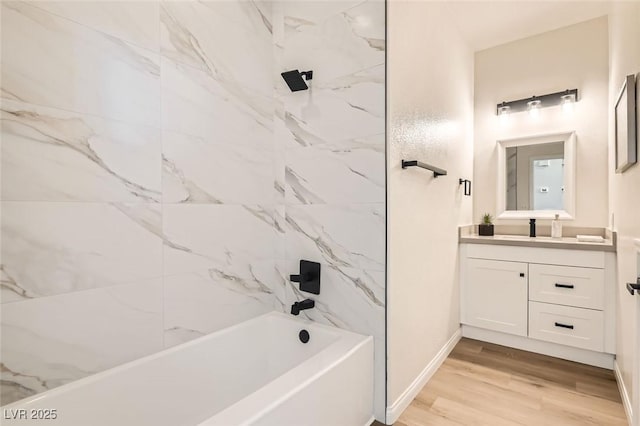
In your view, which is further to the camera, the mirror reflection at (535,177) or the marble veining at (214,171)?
the mirror reflection at (535,177)

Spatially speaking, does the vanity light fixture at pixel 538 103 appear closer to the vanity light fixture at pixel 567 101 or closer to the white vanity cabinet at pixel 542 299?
the vanity light fixture at pixel 567 101

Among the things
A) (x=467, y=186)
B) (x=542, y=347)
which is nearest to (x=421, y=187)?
(x=467, y=186)

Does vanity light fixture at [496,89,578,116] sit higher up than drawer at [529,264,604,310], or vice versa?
vanity light fixture at [496,89,578,116]

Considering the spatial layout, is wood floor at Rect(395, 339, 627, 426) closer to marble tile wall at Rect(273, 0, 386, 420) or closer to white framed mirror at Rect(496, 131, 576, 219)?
marble tile wall at Rect(273, 0, 386, 420)

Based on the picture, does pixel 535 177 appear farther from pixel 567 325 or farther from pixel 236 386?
pixel 236 386

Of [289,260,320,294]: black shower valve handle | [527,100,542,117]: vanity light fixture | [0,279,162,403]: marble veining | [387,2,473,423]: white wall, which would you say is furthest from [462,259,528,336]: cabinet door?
[0,279,162,403]: marble veining

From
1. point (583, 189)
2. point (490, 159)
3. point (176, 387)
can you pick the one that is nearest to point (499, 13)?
point (490, 159)

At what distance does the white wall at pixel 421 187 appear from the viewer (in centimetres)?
168

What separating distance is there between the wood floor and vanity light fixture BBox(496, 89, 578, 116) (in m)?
2.08

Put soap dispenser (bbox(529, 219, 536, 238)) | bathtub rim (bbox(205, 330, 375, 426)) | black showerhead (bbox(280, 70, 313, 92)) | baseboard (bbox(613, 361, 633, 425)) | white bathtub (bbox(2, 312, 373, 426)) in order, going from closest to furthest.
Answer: bathtub rim (bbox(205, 330, 375, 426)), white bathtub (bbox(2, 312, 373, 426)), baseboard (bbox(613, 361, 633, 425)), black showerhead (bbox(280, 70, 313, 92)), soap dispenser (bbox(529, 219, 536, 238))

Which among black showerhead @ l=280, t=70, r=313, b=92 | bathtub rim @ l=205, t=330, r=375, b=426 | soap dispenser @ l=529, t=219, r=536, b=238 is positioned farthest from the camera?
soap dispenser @ l=529, t=219, r=536, b=238

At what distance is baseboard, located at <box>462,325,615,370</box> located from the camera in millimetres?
2242

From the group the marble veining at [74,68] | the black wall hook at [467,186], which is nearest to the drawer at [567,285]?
the black wall hook at [467,186]

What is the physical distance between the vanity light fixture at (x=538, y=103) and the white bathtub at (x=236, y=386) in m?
2.55
